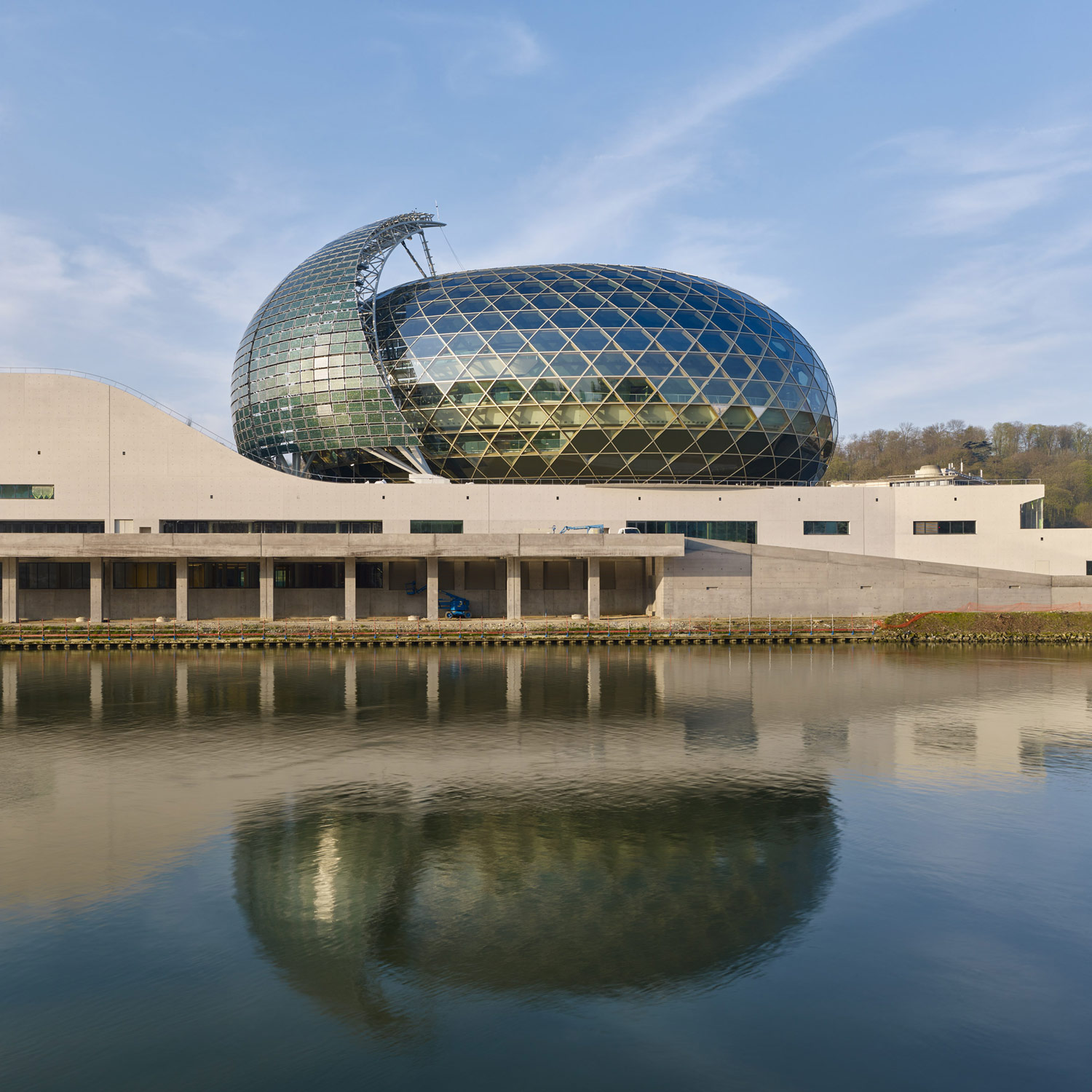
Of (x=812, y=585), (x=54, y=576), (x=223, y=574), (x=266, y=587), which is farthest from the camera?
(x=223, y=574)

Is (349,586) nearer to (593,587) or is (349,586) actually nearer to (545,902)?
(593,587)

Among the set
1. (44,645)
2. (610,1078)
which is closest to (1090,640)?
(610,1078)

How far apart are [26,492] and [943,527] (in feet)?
203

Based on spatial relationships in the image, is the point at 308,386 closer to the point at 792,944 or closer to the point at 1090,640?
the point at 1090,640

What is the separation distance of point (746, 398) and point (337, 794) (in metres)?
50.5

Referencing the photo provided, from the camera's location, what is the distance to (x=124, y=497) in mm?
59250

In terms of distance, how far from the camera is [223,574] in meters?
59.4

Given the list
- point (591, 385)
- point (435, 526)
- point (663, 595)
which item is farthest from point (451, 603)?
point (591, 385)

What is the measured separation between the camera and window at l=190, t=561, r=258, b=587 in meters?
59.2

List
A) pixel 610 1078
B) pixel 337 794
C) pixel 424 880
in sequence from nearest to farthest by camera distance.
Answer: pixel 610 1078 < pixel 424 880 < pixel 337 794

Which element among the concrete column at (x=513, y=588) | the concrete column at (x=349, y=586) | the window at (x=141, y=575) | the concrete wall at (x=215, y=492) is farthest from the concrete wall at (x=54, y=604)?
the concrete column at (x=513, y=588)

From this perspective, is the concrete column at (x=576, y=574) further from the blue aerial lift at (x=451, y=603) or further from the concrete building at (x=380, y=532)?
the blue aerial lift at (x=451, y=603)

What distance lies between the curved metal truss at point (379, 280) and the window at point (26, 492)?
2121 centimetres

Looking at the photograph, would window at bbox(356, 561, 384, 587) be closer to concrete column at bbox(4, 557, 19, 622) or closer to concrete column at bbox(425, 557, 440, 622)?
concrete column at bbox(425, 557, 440, 622)
